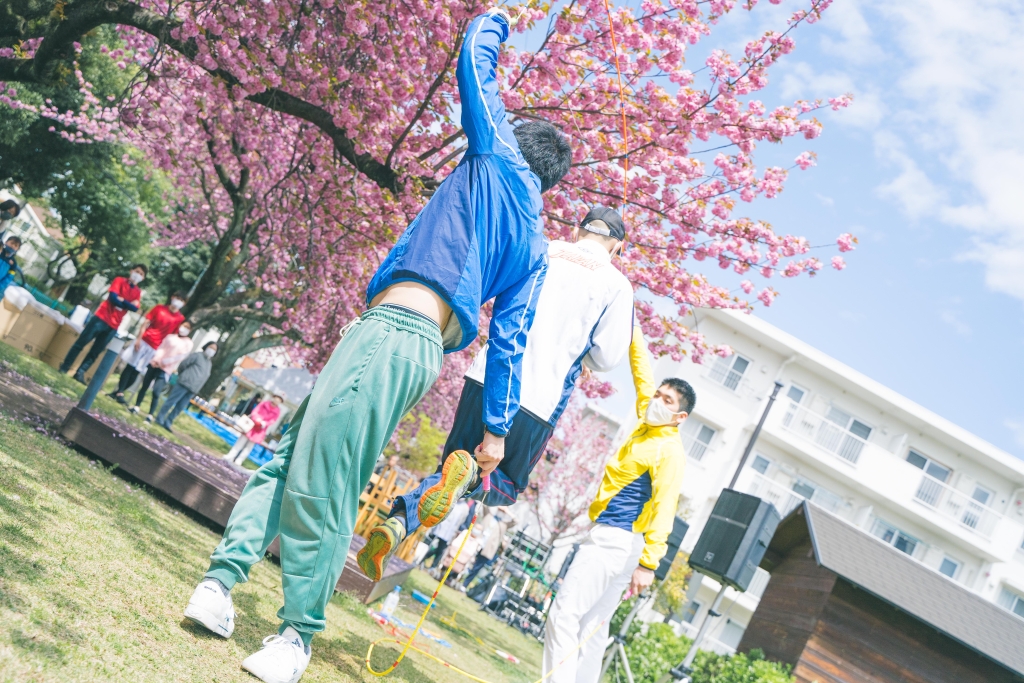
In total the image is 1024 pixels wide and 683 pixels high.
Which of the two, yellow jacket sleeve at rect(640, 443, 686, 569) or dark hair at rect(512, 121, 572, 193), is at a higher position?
dark hair at rect(512, 121, 572, 193)

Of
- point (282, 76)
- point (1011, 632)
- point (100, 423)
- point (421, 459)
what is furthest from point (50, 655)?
point (421, 459)

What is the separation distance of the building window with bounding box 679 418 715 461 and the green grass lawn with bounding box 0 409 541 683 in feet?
82.6

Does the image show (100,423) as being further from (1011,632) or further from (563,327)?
(1011,632)

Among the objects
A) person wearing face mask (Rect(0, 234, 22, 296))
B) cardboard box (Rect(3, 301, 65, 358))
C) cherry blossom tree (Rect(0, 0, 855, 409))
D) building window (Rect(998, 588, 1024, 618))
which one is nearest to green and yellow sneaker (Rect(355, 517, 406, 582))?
cherry blossom tree (Rect(0, 0, 855, 409))

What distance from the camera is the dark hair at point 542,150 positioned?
3150mm

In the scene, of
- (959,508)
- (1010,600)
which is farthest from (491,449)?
(1010,600)

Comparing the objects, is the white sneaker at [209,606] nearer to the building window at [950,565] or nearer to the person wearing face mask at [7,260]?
the person wearing face mask at [7,260]

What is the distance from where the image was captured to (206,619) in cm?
245

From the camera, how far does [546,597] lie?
587 inches

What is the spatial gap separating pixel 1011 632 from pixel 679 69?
9230mm

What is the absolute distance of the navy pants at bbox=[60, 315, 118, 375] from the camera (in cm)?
1138

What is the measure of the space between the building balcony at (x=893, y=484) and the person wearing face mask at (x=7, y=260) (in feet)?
83.3

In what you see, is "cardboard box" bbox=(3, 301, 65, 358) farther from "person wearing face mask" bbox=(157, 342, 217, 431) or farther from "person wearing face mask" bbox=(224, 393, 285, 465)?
"person wearing face mask" bbox=(224, 393, 285, 465)

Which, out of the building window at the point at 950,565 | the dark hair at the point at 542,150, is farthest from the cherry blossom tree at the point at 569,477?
the dark hair at the point at 542,150
